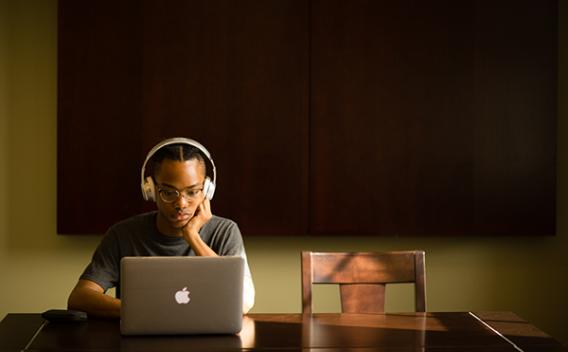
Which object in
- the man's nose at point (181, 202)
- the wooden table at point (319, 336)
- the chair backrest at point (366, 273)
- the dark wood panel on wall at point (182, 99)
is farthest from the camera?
the dark wood panel on wall at point (182, 99)

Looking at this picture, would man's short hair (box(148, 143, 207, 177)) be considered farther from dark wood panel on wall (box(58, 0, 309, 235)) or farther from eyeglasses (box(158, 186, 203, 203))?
dark wood panel on wall (box(58, 0, 309, 235))

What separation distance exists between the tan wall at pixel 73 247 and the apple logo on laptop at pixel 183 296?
6.63 ft

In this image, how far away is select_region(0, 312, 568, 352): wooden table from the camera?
2361mm

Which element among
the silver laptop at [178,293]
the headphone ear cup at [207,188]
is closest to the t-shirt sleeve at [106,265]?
the headphone ear cup at [207,188]

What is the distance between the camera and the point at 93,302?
2789 millimetres

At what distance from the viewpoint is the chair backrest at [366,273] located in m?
3.12

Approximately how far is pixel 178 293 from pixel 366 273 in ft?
3.10

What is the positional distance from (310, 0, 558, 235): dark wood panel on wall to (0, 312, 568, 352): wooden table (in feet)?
5.11

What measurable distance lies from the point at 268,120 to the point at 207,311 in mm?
1980

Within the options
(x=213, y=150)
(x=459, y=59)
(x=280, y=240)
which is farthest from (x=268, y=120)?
(x=459, y=59)

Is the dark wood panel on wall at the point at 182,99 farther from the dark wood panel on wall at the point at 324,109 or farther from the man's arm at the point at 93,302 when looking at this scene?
the man's arm at the point at 93,302

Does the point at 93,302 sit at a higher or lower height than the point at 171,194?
lower

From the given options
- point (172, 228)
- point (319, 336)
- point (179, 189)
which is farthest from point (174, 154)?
point (319, 336)

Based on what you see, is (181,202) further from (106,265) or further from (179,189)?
(106,265)
